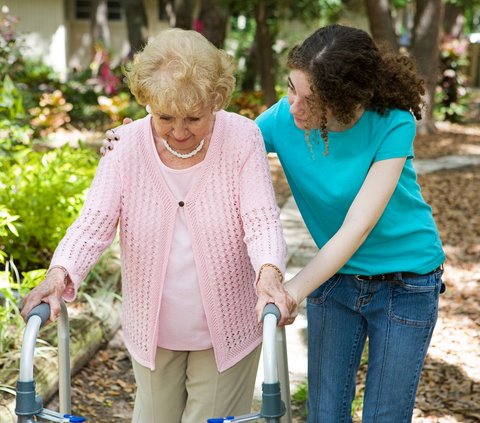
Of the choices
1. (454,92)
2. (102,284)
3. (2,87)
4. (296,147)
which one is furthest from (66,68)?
(296,147)

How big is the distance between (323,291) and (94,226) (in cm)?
86

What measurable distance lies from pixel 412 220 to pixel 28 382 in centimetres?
134

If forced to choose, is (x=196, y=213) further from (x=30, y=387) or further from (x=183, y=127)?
(x=30, y=387)

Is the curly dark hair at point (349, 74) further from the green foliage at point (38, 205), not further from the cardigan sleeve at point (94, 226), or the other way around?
the green foliage at point (38, 205)

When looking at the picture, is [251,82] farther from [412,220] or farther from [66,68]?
[412,220]

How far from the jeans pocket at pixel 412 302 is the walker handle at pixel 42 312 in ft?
3.70

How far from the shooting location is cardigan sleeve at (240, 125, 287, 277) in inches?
89.8

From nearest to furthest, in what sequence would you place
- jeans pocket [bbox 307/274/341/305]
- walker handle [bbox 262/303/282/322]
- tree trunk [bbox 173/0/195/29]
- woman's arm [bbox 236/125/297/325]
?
walker handle [bbox 262/303/282/322], woman's arm [bbox 236/125/297/325], jeans pocket [bbox 307/274/341/305], tree trunk [bbox 173/0/195/29]

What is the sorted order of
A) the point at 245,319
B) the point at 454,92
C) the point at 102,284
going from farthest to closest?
the point at 454,92 < the point at 102,284 < the point at 245,319

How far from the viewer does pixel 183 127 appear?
7.45 ft

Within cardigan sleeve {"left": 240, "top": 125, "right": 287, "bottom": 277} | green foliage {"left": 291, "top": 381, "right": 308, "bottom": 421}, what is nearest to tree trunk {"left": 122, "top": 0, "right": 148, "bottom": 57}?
green foliage {"left": 291, "top": 381, "right": 308, "bottom": 421}

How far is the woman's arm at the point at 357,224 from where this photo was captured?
235 cm

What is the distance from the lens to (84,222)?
238 cm

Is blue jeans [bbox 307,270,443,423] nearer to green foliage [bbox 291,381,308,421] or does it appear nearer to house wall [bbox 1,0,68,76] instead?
green foliage [bbox 291,381,308,421]
